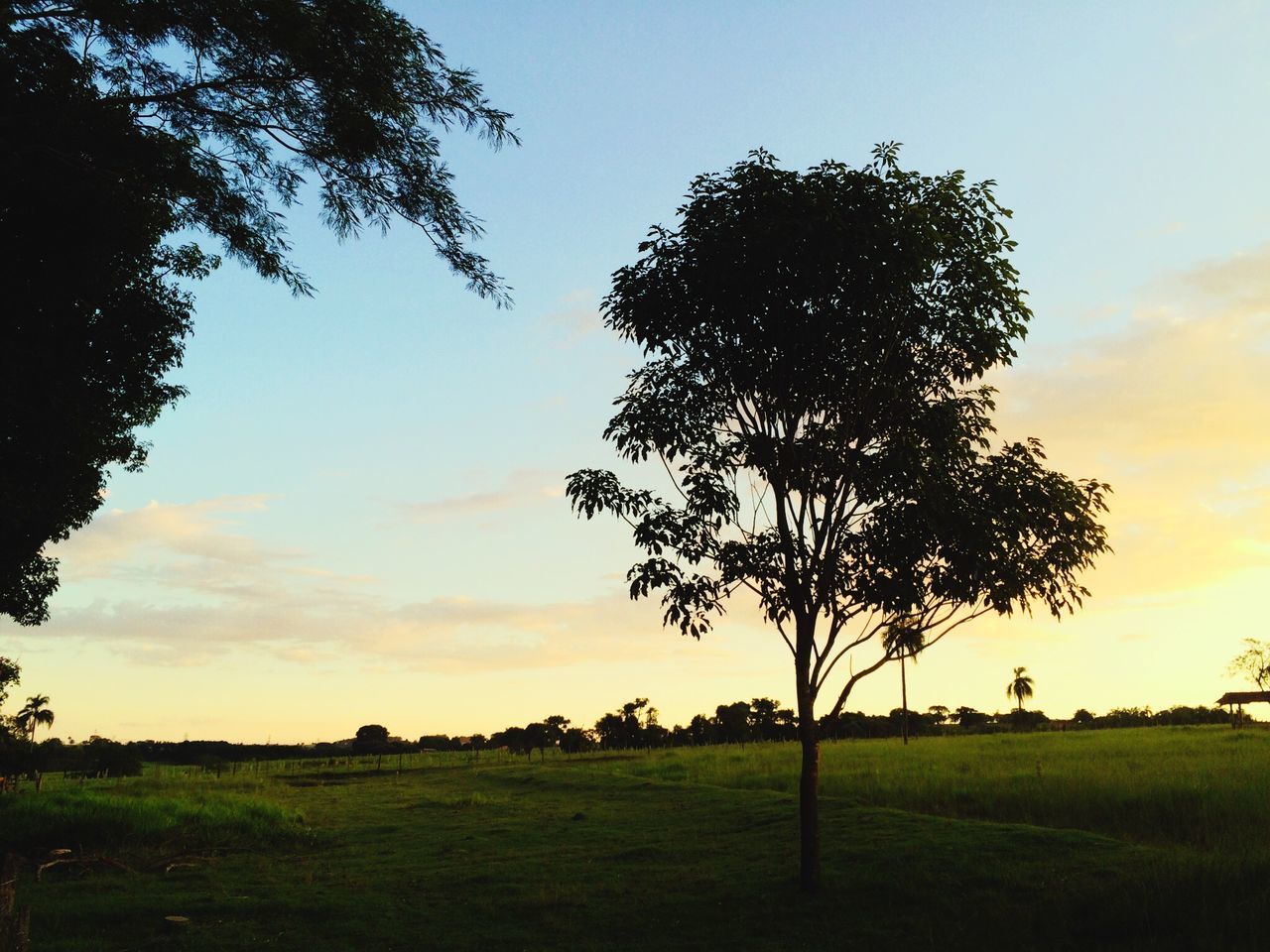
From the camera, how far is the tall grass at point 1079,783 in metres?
23.3

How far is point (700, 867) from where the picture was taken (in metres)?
20.9

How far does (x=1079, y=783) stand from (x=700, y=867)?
1515cm

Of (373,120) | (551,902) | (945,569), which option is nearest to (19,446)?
(373,120)

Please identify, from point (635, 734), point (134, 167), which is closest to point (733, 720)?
point (635, 734)

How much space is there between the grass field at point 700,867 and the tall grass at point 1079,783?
13 centimetres

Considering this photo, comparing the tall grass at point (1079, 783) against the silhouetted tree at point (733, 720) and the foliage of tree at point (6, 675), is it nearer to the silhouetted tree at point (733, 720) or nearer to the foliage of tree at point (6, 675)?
the foliage of tree at point (6, 675)

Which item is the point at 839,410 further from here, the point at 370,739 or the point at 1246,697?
the point at 370,739

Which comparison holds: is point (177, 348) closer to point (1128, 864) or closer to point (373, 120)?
point (373, 120)

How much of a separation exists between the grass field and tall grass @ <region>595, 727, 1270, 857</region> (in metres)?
0.13

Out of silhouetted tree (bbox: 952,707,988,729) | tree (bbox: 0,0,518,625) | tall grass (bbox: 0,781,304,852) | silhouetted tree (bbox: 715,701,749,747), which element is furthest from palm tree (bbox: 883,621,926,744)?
silhouetted tree (bbox: 952,707,988,729)

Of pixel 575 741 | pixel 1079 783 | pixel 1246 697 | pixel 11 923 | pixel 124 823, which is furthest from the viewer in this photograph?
pixel 575 741

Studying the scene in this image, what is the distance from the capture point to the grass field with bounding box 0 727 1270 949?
48.3ft

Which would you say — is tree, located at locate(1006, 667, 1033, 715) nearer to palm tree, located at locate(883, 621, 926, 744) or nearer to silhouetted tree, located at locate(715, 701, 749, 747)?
silhouetted tree, located at locate(715, 701, 749, 747)

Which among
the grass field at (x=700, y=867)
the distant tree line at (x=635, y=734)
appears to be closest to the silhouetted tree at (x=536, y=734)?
the distant tree line at (x=635, y=734)
